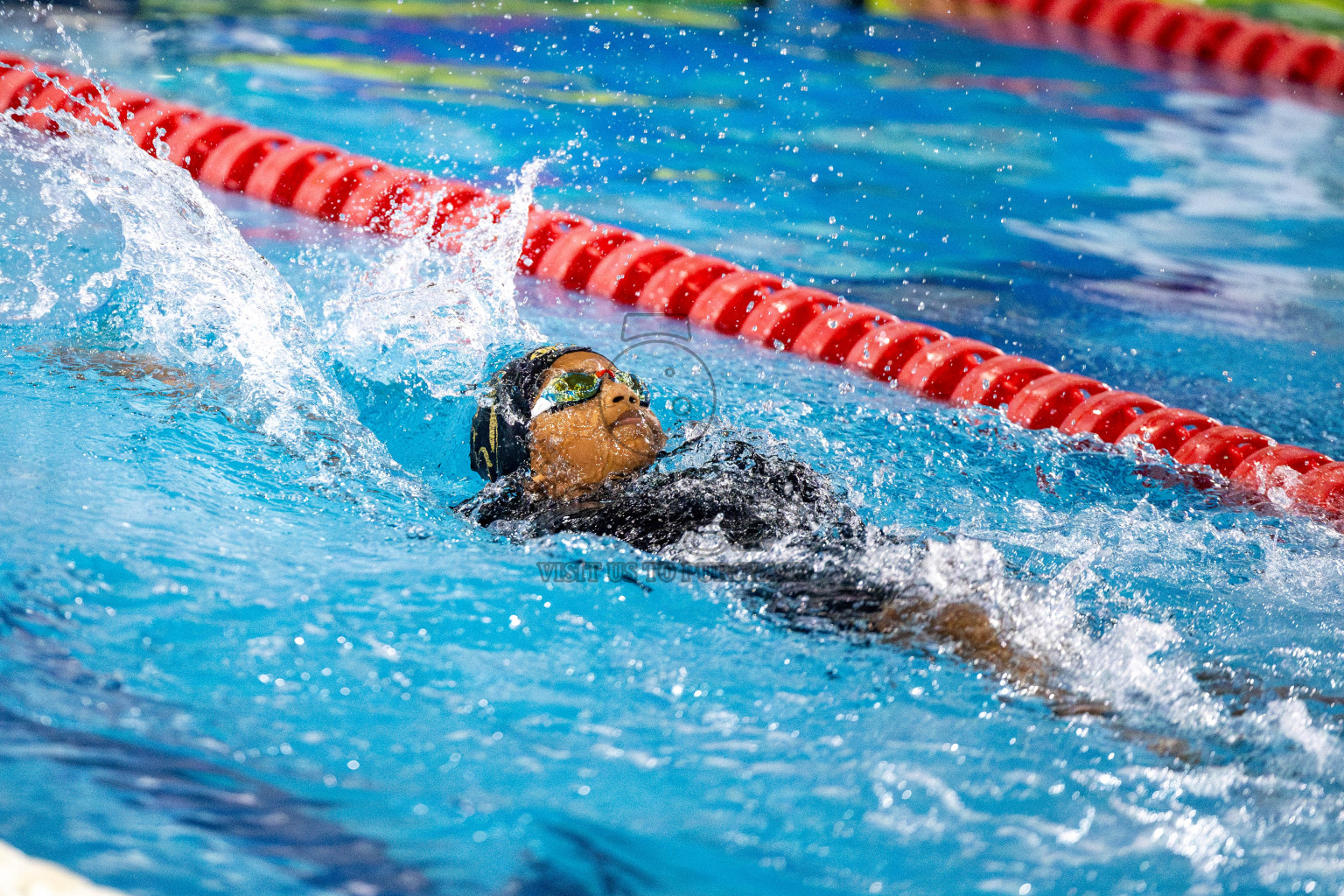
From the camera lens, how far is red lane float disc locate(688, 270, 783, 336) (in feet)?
15.6

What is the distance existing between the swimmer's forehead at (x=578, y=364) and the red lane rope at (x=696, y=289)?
1845 mm

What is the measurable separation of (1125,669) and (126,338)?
3.12m

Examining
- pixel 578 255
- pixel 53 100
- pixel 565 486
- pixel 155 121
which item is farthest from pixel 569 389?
pixel 53 100

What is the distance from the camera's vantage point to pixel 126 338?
12.8 feet

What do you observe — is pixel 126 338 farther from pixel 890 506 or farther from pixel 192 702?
pixel 890 506

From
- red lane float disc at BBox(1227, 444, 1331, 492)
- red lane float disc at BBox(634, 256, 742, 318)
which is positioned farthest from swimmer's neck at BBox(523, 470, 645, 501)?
red lane float disc at BBox(634, 256, 742, 318)

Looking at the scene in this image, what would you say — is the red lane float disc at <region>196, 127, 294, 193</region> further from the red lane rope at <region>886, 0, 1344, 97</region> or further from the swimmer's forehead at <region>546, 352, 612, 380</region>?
the red lane rope at <region>886, 0, 1344, 97</region>

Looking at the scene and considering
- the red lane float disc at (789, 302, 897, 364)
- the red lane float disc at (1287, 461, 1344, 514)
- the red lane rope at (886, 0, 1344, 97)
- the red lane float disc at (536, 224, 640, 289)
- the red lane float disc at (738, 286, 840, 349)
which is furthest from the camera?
the red lane rope at (886, 0, 1344, 97)

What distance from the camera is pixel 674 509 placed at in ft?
8.68

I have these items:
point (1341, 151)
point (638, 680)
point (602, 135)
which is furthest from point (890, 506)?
point (1341, 151)

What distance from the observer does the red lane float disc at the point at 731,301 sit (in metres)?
4.74

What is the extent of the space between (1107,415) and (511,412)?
2179 mm

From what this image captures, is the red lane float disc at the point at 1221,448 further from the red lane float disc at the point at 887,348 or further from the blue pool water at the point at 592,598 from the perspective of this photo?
the red lane float disc at the point at 887,348

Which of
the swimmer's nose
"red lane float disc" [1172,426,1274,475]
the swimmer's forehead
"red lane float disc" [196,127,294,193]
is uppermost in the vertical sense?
"red lane float disc" [196,127,294,193]
